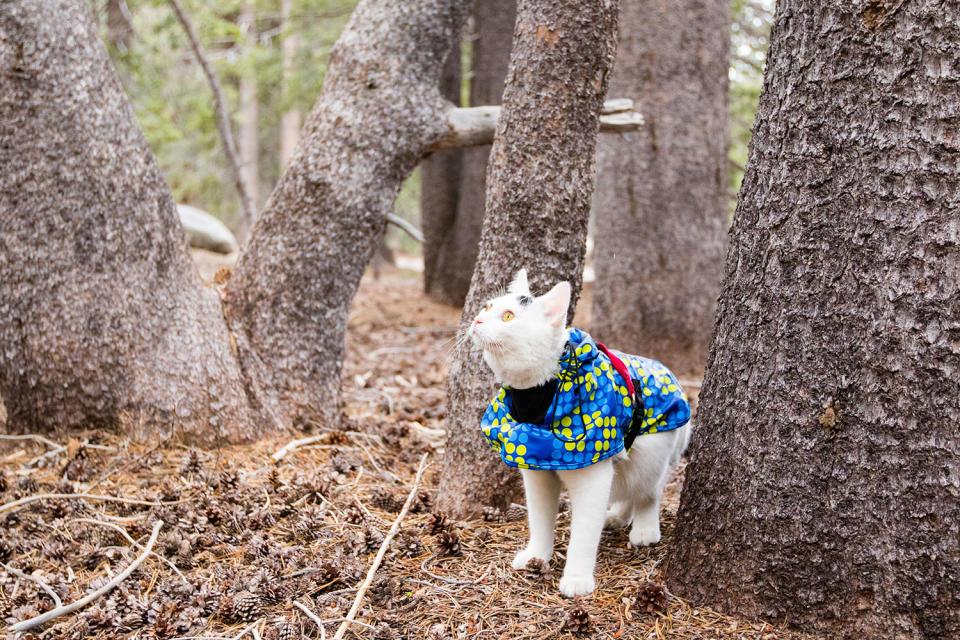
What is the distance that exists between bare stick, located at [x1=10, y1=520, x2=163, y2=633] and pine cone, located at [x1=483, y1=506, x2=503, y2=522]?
4.27 ft

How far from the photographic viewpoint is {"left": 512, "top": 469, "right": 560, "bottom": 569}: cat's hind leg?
101 inches

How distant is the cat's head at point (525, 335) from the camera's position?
235 cm

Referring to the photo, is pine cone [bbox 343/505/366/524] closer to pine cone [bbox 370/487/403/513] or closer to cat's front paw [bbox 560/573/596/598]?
pine cone [bbox 370/487/403/513]

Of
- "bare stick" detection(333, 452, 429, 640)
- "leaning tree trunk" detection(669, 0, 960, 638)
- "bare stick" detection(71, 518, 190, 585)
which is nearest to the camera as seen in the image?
"leaning tree trunk" detection(669, 0, 960, 638)

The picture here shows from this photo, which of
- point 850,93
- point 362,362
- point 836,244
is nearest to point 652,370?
point 836,244

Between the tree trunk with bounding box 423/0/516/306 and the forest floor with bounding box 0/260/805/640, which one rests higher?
the tree trunk with bounding box 423/0/516/306

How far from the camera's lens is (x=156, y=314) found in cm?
371

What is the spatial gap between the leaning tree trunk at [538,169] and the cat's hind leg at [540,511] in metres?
0.48

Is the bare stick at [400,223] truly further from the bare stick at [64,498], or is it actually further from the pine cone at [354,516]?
the bare stick at [64,498]

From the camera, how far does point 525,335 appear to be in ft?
7.73

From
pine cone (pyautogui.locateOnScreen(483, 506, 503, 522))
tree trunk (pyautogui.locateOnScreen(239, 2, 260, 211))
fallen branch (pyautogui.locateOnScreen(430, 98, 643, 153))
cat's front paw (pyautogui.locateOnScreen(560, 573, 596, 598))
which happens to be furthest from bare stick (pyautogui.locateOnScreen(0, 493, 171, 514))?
tree trunk (pyautogui.locateOnScreen(239, 2, 260, 211))

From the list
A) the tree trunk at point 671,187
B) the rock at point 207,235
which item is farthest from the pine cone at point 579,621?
the rock at point 207,235

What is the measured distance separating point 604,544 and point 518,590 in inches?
22.2

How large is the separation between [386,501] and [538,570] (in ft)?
3.01
